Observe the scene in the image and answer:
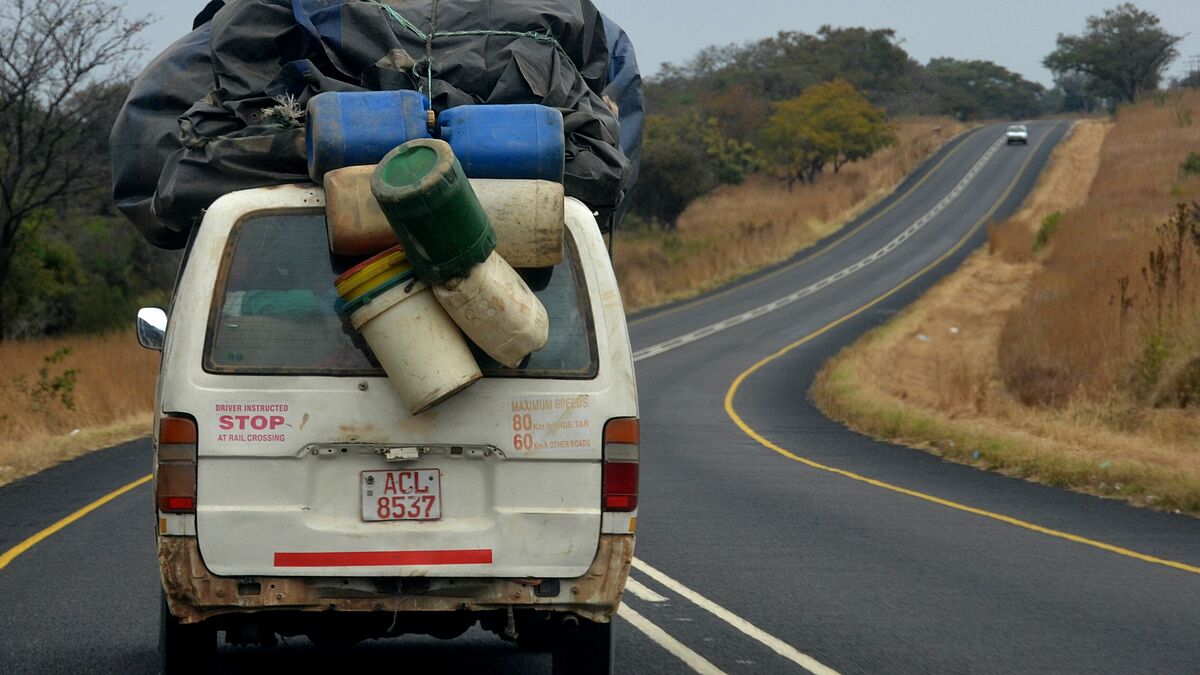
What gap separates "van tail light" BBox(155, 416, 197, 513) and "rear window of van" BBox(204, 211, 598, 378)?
23 centimetres

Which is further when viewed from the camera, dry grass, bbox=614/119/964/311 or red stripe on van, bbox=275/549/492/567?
dry grass, bbox=614/119/964/311

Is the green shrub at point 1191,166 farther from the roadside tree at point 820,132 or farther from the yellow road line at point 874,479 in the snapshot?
the roadside tree at point 820,132

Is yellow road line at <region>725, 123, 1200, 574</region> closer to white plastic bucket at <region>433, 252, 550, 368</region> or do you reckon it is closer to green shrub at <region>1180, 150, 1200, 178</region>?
white plastic bucket at <region>433, 252, 550, 368</region>

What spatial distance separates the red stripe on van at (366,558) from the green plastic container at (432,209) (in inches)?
36.8

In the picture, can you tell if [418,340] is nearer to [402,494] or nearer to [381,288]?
[381,288]

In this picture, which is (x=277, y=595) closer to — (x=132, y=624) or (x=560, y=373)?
(x=560, y=373)

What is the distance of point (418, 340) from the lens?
187 inches

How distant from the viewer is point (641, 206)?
6669cm

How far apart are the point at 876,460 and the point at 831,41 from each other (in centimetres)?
11285

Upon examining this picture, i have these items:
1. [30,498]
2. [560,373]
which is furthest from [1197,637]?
[30,498]

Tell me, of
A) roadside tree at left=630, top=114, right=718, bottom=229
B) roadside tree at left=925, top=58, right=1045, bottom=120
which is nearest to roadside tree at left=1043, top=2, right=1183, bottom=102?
roadside tree at left=925, top=58, right=1045, bottom=120

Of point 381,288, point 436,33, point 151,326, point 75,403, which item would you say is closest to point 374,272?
point 381,288

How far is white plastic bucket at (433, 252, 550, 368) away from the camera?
4707 millimetres

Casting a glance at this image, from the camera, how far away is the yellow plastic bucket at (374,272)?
4793mm
